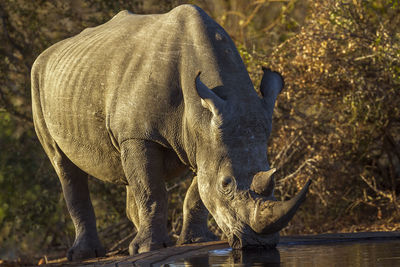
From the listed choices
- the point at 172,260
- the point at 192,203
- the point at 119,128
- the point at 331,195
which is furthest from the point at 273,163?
the point at 172,260

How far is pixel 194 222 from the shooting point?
664 cm

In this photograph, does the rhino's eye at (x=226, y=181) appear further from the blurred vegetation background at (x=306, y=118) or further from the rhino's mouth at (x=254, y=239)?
the blurred vegetation background at (x=306, y=118)

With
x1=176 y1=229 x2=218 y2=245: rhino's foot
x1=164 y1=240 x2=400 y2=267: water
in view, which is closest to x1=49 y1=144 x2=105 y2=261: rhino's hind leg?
x1=176 y1=229 x2=218 y2=245: rhino's foot

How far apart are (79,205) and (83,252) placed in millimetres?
521

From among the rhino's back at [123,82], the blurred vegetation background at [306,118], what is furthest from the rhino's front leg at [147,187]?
the blurred vegetation background at [306,118]

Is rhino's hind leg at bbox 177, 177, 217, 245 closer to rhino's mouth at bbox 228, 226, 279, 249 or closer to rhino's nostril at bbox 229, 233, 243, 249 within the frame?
rhino's nostril at bbox 229, 233, 243, 249

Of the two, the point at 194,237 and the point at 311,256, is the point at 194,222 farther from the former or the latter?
the point at 311,256

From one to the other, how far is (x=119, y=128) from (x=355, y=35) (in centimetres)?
375

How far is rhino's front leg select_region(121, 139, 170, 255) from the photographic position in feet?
20.4

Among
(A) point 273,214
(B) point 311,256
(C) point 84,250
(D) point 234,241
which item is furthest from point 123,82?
(B) point 311,256

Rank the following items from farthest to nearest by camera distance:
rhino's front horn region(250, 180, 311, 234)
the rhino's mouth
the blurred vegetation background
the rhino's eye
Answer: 1. the blurred vegetation background
2. the rhino's eye
3. the rhino's mouth
4. rhino's front horn region(250, 180, 311, 234)

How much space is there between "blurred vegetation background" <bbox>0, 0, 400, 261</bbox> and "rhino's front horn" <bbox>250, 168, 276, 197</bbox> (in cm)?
335

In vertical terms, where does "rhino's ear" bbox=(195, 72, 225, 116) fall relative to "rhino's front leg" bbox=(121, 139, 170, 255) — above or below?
above

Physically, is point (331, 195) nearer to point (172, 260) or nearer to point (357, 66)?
point (357, 66)
